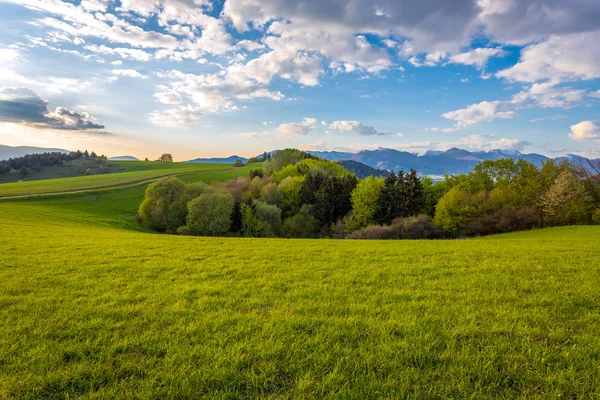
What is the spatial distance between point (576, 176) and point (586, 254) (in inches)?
1690

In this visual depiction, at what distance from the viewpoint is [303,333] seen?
16.4 feet

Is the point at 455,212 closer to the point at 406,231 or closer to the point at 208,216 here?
the point at 406,231

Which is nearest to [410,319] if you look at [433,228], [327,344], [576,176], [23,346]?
[327,344]

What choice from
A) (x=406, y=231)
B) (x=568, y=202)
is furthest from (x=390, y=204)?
(x=568, y=202)

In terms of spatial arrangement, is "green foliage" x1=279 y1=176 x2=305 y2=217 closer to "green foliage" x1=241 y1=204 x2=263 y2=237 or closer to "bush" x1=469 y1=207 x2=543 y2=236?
"green foliage" x1=241 y1=204 x2=263 y2=237

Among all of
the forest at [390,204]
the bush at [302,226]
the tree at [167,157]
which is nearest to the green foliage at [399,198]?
the forest at [390,204]

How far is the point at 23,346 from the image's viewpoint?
4.61 m

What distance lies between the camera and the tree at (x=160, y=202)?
55.4 meters

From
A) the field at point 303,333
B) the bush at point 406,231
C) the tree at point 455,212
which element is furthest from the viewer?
the tree at point 455,212

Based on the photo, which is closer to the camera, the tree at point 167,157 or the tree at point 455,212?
the tree at point 455,212

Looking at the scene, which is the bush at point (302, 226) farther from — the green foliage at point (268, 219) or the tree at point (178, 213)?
the tree at point (178, 213)

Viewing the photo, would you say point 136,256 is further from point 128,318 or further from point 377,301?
point 377,301

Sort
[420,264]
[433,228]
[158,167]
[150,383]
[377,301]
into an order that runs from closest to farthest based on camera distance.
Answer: [150,383] < [377,301] < [420,264] < [433,228] < [158,167]

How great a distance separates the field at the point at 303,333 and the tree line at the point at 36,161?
158187mm
